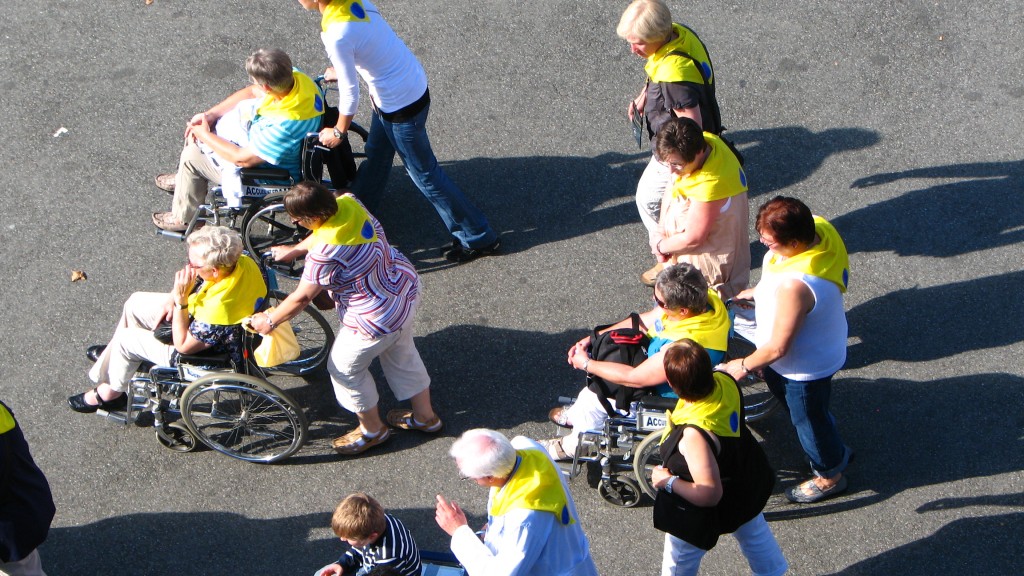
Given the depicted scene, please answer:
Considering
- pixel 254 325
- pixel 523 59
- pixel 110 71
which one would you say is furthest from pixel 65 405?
pixel 523 59

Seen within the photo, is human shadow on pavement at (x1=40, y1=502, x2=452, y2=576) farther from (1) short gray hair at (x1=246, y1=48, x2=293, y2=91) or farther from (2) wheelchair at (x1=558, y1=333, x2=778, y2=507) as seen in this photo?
(1) short gray hair at (x1=246, y1=48, x2=293, y2=91)

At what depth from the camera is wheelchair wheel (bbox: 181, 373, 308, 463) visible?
4.64 metres

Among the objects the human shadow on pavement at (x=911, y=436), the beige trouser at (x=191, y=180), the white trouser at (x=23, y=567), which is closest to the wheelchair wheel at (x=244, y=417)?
the white trouser at (x=23, y=567)

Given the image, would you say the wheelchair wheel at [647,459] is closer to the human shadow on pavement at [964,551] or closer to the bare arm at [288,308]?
the human shadow on pavement at [964,551]

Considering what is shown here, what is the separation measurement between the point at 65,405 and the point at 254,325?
1.62 metres

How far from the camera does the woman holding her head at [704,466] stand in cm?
361

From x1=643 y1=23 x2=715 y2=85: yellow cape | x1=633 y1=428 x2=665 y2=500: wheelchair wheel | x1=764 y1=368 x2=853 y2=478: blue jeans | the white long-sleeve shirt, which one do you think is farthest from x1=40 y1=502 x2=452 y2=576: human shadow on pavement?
x1=643 y1=23 x2=715 y2=85: yellow cape

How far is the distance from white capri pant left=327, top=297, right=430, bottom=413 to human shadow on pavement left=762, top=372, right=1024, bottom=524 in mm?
1913

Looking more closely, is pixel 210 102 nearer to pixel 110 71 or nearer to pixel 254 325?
pixel 110 71

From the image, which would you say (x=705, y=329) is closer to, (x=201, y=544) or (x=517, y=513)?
(x=517, y=513)

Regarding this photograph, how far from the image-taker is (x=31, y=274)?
19.6 feet

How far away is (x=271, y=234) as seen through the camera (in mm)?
6086

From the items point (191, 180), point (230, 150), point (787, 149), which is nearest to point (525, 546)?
point (230, 150)

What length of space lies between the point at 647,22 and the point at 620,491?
2.36 meters
